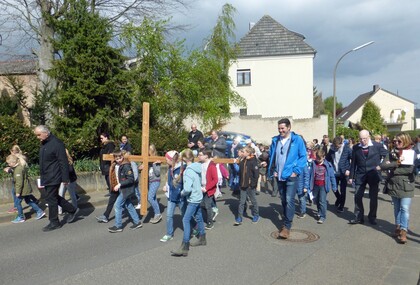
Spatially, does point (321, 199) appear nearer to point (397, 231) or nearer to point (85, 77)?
point (397, 231)

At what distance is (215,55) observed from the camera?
23.9 meters

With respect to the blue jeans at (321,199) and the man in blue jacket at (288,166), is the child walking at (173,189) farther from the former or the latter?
the blue jeans at (321,199)

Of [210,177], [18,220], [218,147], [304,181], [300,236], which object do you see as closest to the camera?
[300,236]

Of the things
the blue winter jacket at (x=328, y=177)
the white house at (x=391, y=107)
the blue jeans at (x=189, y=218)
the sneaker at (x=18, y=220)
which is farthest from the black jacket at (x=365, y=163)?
the white house at (x=391, y=107)

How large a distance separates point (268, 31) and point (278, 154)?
2992cm

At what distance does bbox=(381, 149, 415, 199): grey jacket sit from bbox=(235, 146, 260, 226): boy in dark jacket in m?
2.47

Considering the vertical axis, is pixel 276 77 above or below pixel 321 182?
above

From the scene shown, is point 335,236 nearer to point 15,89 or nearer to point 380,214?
point 380,214

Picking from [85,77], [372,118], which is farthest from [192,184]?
[372,118]

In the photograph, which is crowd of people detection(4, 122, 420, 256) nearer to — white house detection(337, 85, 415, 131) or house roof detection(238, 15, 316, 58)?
house roof detection(238, 15, 316, 58)

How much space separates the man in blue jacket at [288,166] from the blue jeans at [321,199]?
1596mm

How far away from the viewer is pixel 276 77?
108ft

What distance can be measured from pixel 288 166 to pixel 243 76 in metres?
27.8

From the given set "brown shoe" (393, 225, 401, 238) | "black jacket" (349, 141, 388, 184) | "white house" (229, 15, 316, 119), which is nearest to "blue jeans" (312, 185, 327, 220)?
"black jacket" (349, 141, 388, 184)
